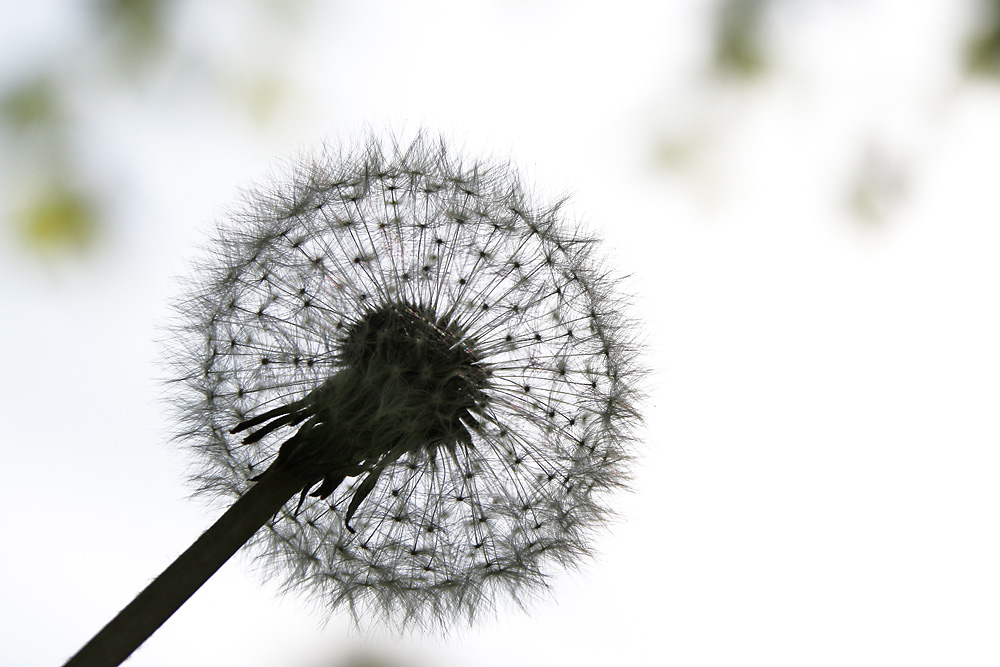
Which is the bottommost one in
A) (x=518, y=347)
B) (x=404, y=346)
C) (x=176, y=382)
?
(x=176, y=382)

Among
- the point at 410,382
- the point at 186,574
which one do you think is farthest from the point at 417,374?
the point at 186,574

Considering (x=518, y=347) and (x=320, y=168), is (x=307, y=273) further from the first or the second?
(x=518, y=347)

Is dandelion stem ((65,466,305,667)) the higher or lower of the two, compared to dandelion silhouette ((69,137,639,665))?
lower

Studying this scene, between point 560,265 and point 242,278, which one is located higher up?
point 560,265

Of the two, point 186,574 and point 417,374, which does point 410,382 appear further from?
point 186,574


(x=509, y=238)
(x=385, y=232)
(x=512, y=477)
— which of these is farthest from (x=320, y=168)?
(x=512, y=477)
